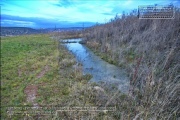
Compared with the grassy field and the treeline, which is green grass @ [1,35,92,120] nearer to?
the grassy field

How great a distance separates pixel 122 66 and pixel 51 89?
5644 millimetres

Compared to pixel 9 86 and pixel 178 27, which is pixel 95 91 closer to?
pixel 9 86

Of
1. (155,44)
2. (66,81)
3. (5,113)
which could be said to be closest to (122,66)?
(155,44)

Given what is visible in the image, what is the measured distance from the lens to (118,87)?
7547 mm

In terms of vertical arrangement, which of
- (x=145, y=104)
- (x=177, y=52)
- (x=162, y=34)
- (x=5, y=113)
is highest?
(x=162, y=34)

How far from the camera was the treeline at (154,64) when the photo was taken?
14.0ft

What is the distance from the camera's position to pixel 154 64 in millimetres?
6648

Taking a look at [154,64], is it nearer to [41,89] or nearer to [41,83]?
[41,89]

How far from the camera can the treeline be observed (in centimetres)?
427

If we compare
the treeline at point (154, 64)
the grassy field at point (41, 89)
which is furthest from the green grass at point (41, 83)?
the treeline at point (154, 64)

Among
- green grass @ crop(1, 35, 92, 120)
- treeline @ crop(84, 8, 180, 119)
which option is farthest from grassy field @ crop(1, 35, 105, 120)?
treeline @ crop(84, 8, 180, 119)

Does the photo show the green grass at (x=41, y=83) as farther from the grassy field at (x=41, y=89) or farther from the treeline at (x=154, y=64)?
the treeline at (x=154, y=64)

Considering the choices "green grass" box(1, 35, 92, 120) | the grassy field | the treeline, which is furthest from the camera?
"green grass" box(1, 35, 92, 120)

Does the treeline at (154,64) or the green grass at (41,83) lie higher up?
the treeline at (154,64)
